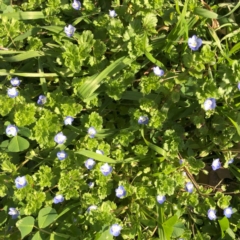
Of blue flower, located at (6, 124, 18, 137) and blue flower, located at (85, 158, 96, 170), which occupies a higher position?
blue flower, located at (6, 124, 18, 137)

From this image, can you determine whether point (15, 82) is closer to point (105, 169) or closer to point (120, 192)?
point (105, 169)

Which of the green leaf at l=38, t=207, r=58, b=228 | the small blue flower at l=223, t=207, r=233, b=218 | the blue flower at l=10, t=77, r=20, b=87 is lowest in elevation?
the green leaf at l=38, t=207, r=58, b=228

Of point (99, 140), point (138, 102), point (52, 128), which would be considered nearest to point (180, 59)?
point (138, 102)

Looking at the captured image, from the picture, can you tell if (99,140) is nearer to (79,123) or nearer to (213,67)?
(79,123)

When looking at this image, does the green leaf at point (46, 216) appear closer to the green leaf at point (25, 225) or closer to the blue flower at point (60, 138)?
the green leaf at point (25, 225)

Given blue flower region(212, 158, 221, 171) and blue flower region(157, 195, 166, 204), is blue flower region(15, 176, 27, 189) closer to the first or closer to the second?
blue flower region(157, 195, 166, 204)

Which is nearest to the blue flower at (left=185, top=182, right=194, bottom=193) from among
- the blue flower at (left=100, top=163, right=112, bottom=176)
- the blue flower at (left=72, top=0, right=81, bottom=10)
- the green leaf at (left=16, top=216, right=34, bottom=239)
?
the blue flower at (left=100, top=163, right=112, bottom=176)

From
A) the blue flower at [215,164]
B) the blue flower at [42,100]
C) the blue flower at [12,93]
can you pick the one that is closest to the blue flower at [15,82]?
the blue flower at [12,93]

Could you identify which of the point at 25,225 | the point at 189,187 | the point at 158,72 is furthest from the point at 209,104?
the point at 25,225
